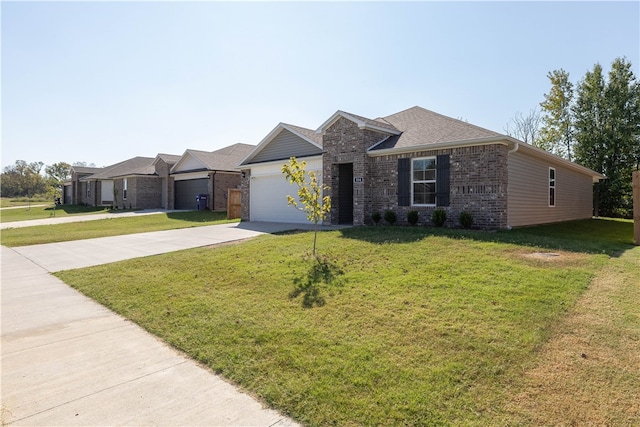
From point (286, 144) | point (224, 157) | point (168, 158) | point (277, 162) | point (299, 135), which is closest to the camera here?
point (299, 135)

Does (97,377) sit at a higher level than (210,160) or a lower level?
lower

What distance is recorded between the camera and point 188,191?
90.8 ft

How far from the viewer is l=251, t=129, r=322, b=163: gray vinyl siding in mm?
16250

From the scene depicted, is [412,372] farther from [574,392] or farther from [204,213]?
[204,213]

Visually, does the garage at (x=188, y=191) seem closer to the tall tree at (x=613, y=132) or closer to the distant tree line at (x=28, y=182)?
the tall tree at (x=613, y=132)

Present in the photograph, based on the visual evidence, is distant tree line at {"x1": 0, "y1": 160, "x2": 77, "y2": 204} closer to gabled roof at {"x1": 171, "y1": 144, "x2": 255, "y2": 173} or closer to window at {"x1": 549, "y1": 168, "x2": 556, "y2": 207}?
gabled roof at {"x1": 171, "y1": 144, "x2": 255, "y2": 173}

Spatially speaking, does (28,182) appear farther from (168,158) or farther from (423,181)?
(423,181)

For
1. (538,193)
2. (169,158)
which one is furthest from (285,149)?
(169,158)

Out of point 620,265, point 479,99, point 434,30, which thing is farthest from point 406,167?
point 479,99

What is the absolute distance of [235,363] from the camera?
12.6ft

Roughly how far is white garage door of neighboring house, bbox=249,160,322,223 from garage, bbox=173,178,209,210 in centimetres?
835

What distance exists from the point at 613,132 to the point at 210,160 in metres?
28.8

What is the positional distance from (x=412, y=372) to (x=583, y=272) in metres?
4.94

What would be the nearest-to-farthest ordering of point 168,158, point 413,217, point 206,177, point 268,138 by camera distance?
1. point 413,217
2. point 268,138
3. point 206,177
4. point 168,158
